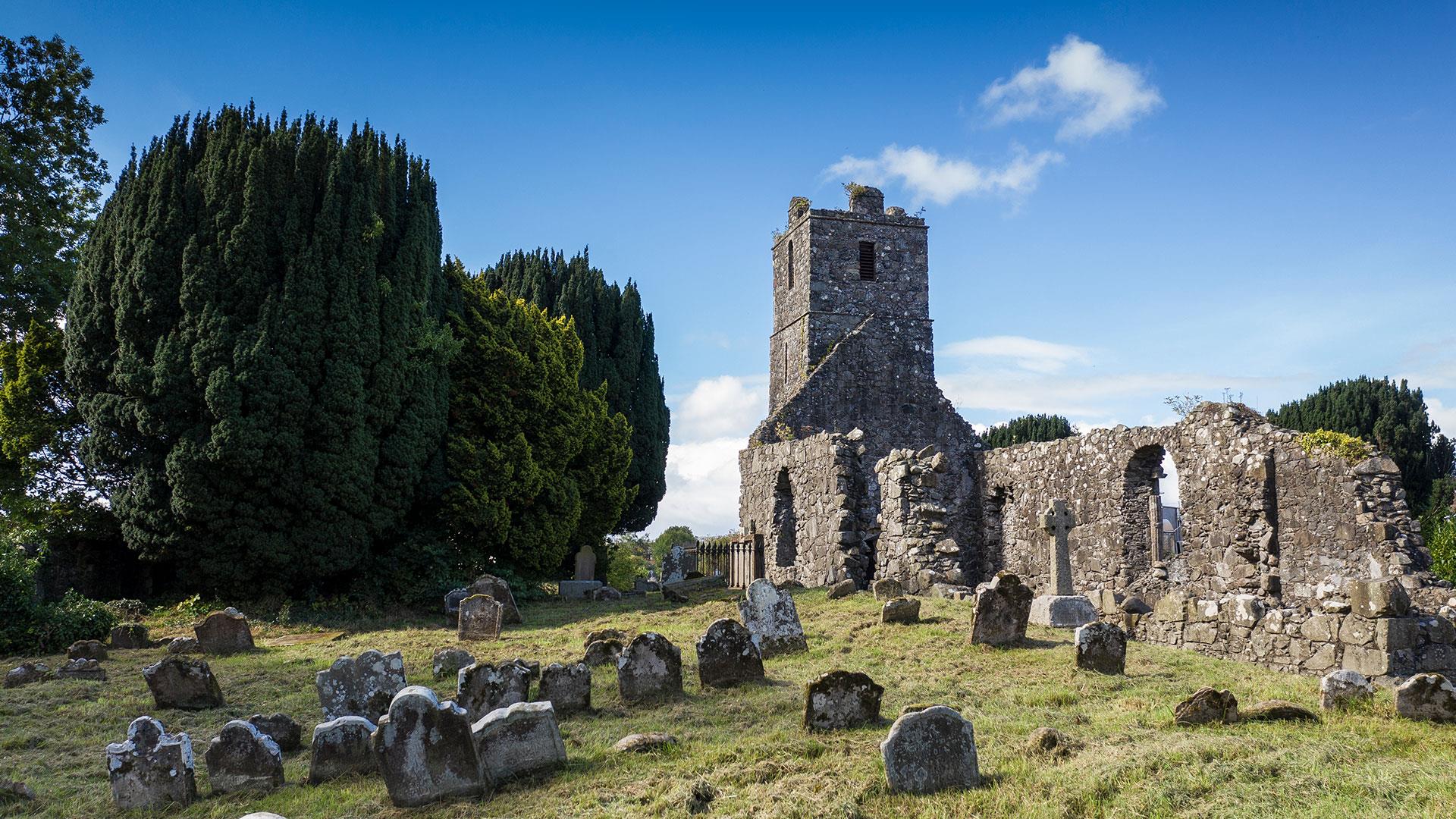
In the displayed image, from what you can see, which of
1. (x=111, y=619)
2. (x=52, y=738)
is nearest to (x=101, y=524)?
(x=111, y=619)

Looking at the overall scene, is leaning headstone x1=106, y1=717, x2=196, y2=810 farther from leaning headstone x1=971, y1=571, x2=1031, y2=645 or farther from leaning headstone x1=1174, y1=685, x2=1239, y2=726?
leaning headstone x1=971, y1=571, x2=1031, y2=645

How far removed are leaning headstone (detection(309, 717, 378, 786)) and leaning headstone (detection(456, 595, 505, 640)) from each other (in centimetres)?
638

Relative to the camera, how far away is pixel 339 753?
6.20 meters

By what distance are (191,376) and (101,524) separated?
368 cm

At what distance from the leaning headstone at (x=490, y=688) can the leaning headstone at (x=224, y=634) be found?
6205 millimetres

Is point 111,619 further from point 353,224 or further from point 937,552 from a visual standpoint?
point 937,552

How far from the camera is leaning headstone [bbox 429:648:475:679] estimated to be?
9.29 m

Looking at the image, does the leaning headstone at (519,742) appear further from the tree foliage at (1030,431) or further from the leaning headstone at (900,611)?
the tree foliage at (1030,431)

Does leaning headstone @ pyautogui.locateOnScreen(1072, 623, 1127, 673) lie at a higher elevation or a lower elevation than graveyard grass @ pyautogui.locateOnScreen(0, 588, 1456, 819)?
higher

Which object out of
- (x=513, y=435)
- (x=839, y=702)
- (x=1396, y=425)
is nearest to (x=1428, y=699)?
(x=839, y=702)

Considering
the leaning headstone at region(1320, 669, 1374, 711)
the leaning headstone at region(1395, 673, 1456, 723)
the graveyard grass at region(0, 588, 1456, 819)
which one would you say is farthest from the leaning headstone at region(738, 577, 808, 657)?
the leaning headstone at region(1395, 673, 1456, 723)

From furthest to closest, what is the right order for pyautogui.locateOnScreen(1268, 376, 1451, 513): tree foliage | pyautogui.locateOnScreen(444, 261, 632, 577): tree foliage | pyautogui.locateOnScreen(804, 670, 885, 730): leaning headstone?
pyautogui.locateOnScreen(1268, 376, 1451, 513): tree foliage
pyautogui.locateOnScreen(444, 261, 632, 577): tree foliage
pyautogui.locateOnScreen(804, 670, 885, 730): leaning headstone

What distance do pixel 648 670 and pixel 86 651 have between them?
7989mm

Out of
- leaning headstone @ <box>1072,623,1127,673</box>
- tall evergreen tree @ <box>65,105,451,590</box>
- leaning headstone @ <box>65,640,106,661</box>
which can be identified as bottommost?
leaning headstone @ <box>65,640,106,661</box>
